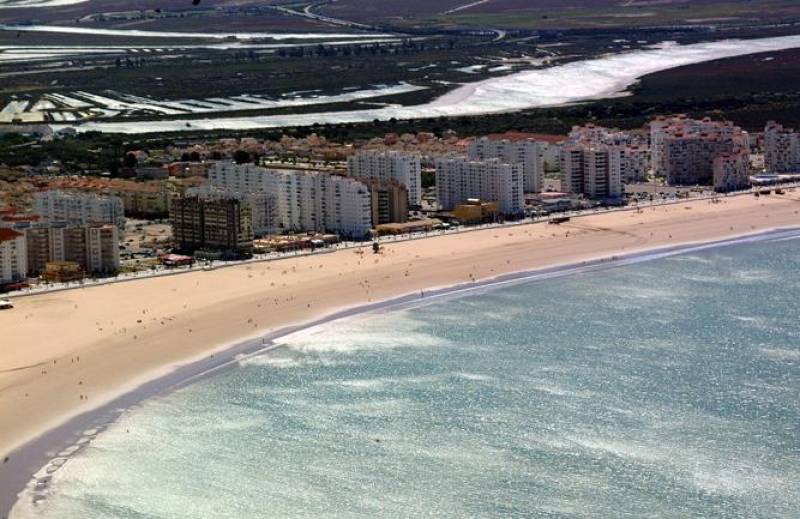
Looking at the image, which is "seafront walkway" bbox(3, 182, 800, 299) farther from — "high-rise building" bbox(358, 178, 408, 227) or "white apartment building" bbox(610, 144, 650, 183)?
"white apartment building" bbox(610, 144, 650, 183)

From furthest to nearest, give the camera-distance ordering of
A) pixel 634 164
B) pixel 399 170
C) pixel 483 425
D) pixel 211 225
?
pixel 634 164
pixel 399 170
pixel 211 225
pixel 483 425

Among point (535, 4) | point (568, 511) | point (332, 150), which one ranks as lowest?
point (568, 511)

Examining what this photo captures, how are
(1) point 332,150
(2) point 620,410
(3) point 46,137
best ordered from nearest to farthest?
(2) point 620,410 < (1) point 332,150 < (3) point 46,137

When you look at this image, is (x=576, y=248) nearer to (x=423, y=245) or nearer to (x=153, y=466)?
(x=423, y=245)

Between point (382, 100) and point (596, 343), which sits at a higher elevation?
A: point (382, 100)

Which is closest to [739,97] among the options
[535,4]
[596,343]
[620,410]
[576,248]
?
[576,248]

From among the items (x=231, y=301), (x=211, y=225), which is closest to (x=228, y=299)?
(x=231, y=301)

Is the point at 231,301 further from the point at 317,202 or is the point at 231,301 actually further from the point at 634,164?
the point at 634,164

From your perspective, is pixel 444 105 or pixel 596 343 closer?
pixel 596 343
